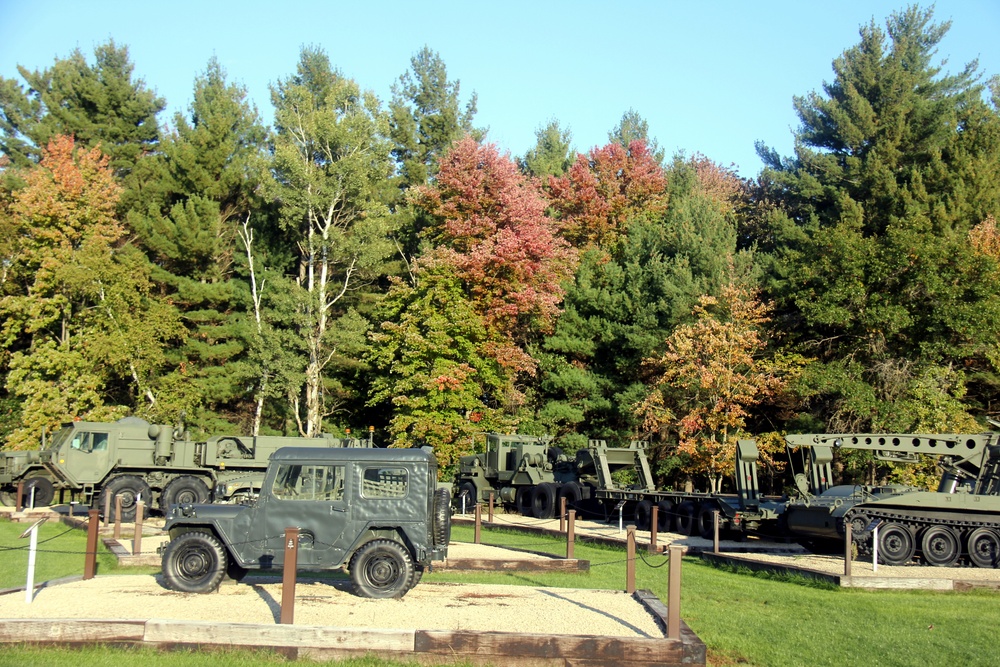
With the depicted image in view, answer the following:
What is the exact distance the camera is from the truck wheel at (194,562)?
1225cm

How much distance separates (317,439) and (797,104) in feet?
91.5

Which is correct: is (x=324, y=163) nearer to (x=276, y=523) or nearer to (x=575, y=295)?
(x=575, y=295)

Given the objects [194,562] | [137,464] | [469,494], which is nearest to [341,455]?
[194,562]

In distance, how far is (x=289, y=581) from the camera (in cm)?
1015

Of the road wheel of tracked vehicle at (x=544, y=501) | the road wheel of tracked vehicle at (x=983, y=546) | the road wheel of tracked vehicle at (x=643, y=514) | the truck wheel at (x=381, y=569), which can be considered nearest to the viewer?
the truck wheel at (x=381, y=569)

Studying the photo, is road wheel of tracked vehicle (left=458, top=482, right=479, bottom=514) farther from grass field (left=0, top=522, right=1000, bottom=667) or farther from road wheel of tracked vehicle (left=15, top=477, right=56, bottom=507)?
grass field (left=0, top=522, right=1000, bottom=667)

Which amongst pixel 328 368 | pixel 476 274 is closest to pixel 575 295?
pixel 476 274

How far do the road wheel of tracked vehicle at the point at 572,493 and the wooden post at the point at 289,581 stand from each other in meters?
18.5

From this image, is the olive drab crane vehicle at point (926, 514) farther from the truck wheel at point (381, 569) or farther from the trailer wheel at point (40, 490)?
the trailer wheel at point (40, 490)

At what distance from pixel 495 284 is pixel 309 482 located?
27856 mm

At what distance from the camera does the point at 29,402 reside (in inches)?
1454


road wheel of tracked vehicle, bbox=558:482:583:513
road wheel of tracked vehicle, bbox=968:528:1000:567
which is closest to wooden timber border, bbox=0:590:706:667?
road wheel of tracked vehicle, bbox=968:528:1000:567

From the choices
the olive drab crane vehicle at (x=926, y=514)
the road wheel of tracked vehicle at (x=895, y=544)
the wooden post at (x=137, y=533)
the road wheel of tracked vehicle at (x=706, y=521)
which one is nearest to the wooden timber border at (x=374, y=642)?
the wooden post at (x=137, y=533)

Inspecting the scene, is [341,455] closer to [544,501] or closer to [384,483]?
[384,483]
